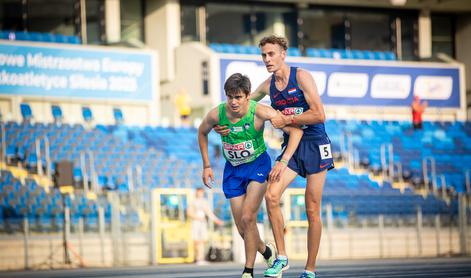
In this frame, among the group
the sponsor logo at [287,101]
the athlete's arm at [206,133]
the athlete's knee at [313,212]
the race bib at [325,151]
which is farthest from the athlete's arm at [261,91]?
the athlete's knee at [313,212]

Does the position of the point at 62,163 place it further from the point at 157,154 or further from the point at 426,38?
the point at 426,38

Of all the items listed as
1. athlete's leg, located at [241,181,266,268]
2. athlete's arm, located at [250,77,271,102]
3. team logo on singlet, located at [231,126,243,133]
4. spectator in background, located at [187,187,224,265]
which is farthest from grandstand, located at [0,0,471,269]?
team logo on singlet, located at [231,126,243,133]

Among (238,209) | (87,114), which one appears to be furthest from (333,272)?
(87,114)

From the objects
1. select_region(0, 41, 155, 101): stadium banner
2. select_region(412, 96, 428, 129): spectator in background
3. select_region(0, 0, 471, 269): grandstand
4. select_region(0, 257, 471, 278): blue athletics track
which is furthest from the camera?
select_region(412, 96, 428, 129): spectator in background

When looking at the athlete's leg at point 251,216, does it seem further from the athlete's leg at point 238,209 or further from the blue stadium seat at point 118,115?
the blue stadium seat at point 118,115

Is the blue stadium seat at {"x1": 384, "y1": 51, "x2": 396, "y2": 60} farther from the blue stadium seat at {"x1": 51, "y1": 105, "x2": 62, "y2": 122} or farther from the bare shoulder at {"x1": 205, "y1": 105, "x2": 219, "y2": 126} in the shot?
the bare shoulder at {"x1": 205, "y1": 105, "x2": 219, "y2": 126}

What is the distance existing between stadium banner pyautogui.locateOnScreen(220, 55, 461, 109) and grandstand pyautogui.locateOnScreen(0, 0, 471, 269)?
48 millimetres

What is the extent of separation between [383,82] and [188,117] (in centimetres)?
727

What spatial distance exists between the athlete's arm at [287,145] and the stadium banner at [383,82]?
23.0 meters

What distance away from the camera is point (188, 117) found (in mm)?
31469

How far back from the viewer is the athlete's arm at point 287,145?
A: 30.9 feet

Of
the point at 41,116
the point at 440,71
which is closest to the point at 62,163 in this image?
the point at 41,116

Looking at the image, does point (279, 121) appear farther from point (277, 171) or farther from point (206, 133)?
point (206, 133)

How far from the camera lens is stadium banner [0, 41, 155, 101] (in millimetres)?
28656
